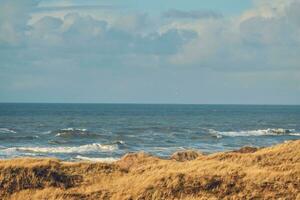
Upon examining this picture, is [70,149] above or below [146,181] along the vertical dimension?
below

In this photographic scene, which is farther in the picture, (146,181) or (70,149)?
(70,149)

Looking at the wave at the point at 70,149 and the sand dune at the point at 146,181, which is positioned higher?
the sand dune at the point at 146,181

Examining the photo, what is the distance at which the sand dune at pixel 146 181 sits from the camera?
15859 mm

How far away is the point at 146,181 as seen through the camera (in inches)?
637

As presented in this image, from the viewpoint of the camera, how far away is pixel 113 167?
18.2m

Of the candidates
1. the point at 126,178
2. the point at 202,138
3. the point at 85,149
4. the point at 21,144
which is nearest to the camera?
the point at 126,178

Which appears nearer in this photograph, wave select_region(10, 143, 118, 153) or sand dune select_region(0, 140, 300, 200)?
sand dune select_region(0, 140, 300, 200)

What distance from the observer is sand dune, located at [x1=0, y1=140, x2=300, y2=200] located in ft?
52.0

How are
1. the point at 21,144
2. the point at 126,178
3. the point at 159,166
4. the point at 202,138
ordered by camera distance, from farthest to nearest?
the point at 202,138, the point at 21,144, the point at 159,166, the point at 126,178

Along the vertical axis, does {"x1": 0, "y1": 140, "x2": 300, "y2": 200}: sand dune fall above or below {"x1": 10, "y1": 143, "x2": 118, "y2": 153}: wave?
above

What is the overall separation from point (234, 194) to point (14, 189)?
5.93m

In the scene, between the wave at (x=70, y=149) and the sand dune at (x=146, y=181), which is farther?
the wave at (x=70, y=149)

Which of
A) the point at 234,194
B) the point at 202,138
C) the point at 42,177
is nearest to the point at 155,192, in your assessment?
the point at 234,194

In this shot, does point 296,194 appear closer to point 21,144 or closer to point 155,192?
point 155,192
